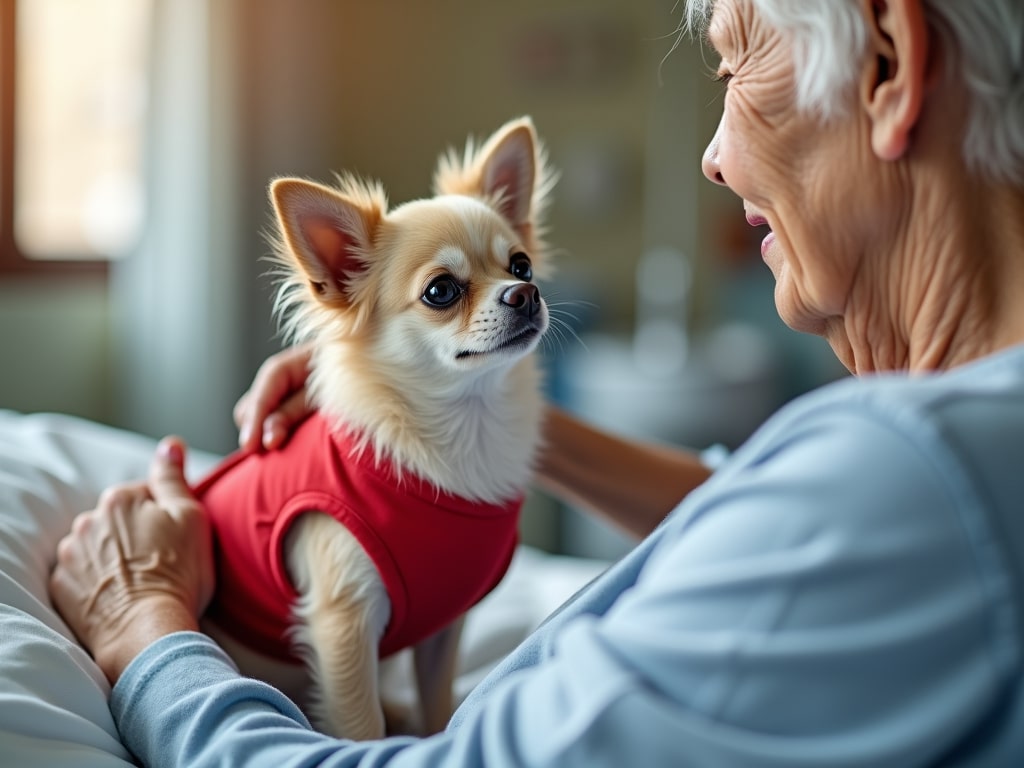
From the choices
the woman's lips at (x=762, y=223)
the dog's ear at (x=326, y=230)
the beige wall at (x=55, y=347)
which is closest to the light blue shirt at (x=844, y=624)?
the woman's lips at (x=762, y=223)

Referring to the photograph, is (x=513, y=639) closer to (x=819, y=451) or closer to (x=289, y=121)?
(x=819, y=451)

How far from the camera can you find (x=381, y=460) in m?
1.09

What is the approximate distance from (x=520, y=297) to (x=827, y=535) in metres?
0.60

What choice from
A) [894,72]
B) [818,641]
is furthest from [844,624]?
[894,72]

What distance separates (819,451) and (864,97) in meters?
0.29

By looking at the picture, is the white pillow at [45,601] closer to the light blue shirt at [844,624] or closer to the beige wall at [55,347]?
the light blue shirt at [844,624]

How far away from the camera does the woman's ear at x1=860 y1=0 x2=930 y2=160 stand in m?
0.70

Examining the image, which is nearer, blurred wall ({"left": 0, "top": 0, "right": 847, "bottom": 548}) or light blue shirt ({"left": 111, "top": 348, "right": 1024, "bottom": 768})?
light blue shirt ({"left": 111, "top": 348, "right": 1024, "bottom": 768})

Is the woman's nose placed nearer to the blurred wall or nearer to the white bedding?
the white bedding

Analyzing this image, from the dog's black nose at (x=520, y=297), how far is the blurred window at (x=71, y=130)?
239 cm

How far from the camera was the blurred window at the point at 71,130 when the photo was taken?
3141 millimetres

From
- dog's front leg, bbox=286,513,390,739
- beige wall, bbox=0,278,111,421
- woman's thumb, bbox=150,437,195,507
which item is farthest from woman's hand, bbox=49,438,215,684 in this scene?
beige wall, bbox=0,278,111,421

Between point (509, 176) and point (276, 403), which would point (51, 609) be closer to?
point (276, 403)

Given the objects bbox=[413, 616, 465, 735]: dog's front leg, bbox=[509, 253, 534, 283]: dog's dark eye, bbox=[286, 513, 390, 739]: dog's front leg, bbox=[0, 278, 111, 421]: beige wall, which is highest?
bbox=[509, 253, 534, 283]: dog's dark eye
